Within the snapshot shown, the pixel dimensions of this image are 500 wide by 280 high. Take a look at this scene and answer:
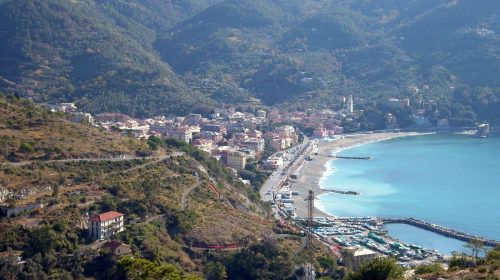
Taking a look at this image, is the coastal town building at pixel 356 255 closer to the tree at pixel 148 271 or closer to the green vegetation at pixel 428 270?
the green vegetation at pixel 428 270

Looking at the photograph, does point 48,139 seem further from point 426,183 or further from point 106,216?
point 426,183

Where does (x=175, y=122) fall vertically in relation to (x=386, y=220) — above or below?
above

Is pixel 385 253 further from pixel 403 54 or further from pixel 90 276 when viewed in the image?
pixel 403 54

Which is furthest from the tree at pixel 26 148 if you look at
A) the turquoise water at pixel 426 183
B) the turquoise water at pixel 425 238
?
the turquoise water at pixel 426 183

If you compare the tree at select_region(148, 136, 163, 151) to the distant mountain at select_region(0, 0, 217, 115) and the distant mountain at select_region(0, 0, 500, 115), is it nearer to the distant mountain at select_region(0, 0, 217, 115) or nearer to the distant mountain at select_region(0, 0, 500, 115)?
the distant mountain at select_region(0, 0, 217, 115)

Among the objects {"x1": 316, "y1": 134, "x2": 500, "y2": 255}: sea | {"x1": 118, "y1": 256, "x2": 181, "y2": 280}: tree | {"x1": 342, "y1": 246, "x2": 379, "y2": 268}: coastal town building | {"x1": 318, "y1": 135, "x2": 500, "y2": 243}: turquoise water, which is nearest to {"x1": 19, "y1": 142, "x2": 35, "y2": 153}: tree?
{"x1": 118, "y1": 256, "x2": 181, "y2": 280}: tree

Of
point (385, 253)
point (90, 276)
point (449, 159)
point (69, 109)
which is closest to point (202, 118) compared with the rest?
point (69, 109)
